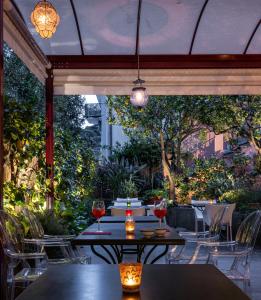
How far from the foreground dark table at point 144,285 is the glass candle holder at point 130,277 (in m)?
0.03

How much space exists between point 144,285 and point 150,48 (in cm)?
547

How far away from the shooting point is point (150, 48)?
709 cm

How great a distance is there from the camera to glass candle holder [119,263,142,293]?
1859 mm

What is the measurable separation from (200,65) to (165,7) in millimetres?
1369

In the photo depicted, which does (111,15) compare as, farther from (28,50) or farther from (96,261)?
(96,261)

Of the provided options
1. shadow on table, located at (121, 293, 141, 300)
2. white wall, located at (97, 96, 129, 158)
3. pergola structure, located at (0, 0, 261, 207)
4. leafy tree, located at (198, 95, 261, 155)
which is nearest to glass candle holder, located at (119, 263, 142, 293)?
shadow on table, located at (121, 293, 141, 300)

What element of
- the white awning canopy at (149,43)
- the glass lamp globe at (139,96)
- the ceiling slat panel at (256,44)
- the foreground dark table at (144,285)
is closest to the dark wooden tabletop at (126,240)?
the foreground dark table at (144,285)

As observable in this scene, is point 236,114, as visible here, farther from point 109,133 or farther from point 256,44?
point 109,133

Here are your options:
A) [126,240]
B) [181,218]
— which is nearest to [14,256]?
[126,240]

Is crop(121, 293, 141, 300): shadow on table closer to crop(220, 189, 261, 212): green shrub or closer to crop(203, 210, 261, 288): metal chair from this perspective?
crop(203, 210, 261, 288): metal chair

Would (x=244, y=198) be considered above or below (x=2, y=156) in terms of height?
below

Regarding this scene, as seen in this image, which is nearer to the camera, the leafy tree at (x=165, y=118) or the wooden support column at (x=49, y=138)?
the wooden support column at (x=49, y=138)

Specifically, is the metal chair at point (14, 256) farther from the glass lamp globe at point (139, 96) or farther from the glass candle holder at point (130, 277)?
the glass lamp globe at point (139, 96)

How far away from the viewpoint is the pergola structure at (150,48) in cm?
625
